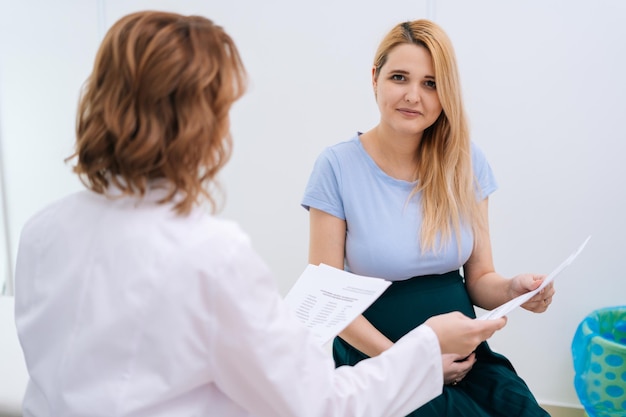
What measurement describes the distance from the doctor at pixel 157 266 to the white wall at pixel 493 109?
1.72 meters

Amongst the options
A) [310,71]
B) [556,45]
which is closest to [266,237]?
[310,71]

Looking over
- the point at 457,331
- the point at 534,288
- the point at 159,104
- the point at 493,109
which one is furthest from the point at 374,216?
the point at 493,109

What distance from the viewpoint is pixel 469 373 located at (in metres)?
1.60

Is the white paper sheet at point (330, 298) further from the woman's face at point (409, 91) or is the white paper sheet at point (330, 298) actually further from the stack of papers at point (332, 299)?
the woman's face at point (409, 91)

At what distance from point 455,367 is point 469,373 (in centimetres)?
12

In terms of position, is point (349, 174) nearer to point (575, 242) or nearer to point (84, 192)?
point (84, 192)

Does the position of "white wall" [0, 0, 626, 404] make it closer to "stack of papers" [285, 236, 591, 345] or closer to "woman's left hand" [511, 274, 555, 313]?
"woman's left hand" [511, 274, 555, 313]

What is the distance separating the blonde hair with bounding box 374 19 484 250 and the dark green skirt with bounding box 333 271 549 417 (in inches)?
5.0

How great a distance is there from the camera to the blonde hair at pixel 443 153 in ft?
5.31

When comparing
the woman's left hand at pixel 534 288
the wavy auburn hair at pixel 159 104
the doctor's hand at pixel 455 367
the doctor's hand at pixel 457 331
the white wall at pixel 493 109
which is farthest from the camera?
the white wall at pixel 493 109

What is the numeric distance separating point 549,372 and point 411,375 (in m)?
1.76

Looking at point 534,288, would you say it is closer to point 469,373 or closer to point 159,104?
point 469,373

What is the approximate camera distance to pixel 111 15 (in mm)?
2906

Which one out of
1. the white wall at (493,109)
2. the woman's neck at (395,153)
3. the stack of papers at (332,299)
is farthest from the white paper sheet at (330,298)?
the white wall at (493,109)
